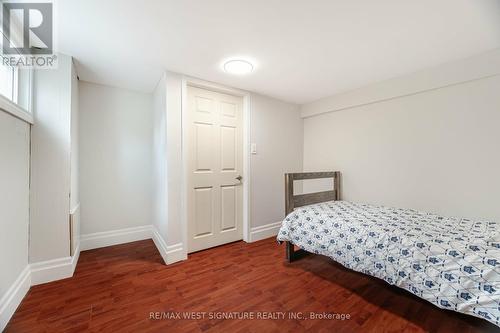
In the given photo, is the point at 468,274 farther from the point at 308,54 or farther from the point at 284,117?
the point at 284,117

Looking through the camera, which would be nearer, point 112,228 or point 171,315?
point 171,315

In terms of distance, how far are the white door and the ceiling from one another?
1.40 feet

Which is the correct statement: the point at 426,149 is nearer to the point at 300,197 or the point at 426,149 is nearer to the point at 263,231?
the point at 300,197

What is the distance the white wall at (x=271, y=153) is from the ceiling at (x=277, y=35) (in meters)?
0.72

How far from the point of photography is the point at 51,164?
5.99 feet

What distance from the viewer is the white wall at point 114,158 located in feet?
8.36

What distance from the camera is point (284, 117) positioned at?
3.21 meters

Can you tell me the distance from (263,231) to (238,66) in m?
2.17

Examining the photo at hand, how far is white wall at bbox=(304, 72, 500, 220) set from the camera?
6.02ft

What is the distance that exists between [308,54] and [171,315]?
2407 mm

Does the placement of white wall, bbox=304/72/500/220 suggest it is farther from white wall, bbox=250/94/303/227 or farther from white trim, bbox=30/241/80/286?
white trim, bbox=30/241/80/286

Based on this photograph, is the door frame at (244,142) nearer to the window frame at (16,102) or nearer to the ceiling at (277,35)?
the ceiling at (277,35)

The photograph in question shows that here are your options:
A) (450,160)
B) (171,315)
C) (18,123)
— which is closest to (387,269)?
(450,160)

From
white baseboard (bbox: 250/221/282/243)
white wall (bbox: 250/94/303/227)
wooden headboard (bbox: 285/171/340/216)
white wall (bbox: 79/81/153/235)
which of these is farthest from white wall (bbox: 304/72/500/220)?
white wall (bbox: 79/81/153/235)
